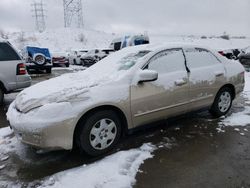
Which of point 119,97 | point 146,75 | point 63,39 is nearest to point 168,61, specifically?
point 146,75

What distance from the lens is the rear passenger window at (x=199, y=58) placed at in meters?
5.14

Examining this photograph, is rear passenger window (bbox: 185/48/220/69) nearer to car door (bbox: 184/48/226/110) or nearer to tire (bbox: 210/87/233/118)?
car door (bbox: 184/48/226/110)

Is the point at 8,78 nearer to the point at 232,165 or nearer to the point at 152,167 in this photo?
the point at 152,167

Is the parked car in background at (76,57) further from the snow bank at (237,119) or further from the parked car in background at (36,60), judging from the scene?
the snow bank at (237,119)

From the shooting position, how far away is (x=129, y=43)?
1931 cm

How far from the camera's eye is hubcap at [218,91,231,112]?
5.69 m

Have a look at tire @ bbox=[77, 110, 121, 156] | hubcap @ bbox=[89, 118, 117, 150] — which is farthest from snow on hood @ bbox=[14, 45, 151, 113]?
hubcap @ bbox=[89, 118, 117, 150]

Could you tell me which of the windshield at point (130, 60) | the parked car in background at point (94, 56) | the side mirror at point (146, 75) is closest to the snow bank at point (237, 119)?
the side mirror at point (146, 75)

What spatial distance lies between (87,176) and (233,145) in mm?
2240

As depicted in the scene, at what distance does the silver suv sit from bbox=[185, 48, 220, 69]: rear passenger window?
4.34 meters

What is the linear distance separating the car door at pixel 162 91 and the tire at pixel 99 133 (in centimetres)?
34

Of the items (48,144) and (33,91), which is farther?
(33,91)

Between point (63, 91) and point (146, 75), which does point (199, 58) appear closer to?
point (146, 75)

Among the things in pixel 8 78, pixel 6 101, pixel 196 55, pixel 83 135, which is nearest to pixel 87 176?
pixel 83 135
